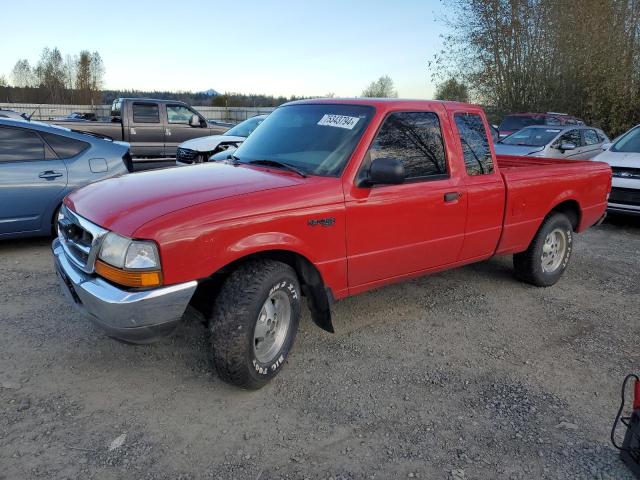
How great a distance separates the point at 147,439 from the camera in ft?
9.32

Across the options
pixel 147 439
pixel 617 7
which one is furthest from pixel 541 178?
pixel 617 7

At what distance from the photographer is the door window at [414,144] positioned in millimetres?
3920

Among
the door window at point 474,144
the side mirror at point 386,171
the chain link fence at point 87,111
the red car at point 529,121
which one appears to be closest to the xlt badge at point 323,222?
the side mirror at point 386,171

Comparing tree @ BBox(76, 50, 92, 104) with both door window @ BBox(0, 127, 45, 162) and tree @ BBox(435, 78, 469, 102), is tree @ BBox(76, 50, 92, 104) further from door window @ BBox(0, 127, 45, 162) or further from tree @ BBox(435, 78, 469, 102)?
door window @ BBox(0, 127, 45, 162)

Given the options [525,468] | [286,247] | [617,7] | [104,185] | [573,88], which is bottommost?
[525,468]

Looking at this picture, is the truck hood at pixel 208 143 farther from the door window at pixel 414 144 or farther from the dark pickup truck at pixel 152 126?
the door window at pixel 414 144

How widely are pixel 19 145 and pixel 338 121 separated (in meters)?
4.17

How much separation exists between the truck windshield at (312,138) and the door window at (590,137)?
11.0m

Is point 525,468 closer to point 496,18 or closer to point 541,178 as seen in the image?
point 541,178

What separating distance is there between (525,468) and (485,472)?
23cm

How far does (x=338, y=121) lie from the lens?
13.1ft

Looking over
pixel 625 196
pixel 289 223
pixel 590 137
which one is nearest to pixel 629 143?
pixel 625 196

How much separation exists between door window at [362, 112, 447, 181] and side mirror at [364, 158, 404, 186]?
0.87 feet

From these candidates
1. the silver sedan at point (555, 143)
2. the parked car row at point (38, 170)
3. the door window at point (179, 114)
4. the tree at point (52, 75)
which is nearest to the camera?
the parked car row at point (38, 170)
